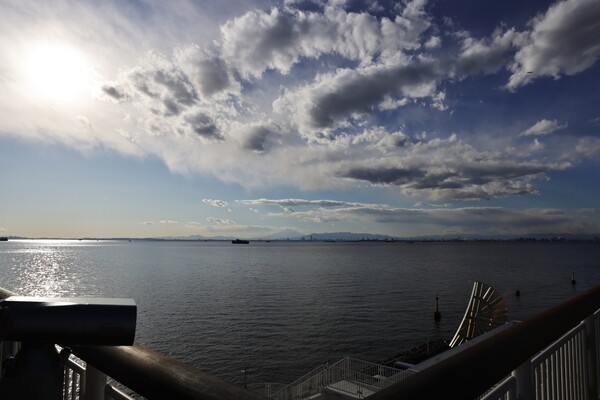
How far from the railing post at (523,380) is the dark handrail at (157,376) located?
1911mm

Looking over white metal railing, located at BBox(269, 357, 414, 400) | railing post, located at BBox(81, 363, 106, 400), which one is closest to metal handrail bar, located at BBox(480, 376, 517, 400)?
railing post, located at BBox(81, 363, 106, 400)

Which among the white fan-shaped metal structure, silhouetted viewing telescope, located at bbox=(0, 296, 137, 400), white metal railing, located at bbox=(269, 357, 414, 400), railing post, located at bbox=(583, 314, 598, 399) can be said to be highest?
silhouetted viewing telescope, located at bbox=(0, 296, 137, 400)

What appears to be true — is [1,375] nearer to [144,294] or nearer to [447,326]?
[447,326]

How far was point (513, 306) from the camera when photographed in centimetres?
5547

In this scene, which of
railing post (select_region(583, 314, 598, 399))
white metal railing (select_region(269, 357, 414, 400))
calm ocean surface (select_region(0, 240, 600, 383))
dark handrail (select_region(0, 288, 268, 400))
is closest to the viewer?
dark handrail (select_region(0, 288, 268, 400))

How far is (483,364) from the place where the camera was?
1.62 metres

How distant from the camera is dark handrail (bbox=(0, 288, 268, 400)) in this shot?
122 cm

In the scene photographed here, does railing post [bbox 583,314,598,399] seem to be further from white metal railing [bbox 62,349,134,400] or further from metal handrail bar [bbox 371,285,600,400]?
white metal railing [bbox 62,349,134,400]

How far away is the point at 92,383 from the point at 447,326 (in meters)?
47.4

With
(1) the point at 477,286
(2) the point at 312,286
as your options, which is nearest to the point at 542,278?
(2) the point at 312,286

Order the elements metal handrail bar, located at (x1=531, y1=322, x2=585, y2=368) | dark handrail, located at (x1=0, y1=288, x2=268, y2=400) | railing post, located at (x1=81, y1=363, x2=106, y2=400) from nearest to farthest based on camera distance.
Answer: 1. dark handrail, located at (x1=0, y1=288, x2=268, y2=400)
2. railing post, located at (x1=81, y1=363, x2=106, y2=400)
3. metal handrail bar, located at (x1=531, y1=322, x2=585, y2=368)

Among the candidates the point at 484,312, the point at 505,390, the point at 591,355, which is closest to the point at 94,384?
the point at 505,390

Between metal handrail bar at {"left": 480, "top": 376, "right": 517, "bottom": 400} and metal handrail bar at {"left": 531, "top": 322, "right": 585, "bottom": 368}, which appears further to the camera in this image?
metal handrail bar at {"left": 531, "top": 322, "right": 585, "bottom": 368}

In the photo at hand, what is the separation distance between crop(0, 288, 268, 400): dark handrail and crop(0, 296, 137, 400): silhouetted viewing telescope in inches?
7.2
